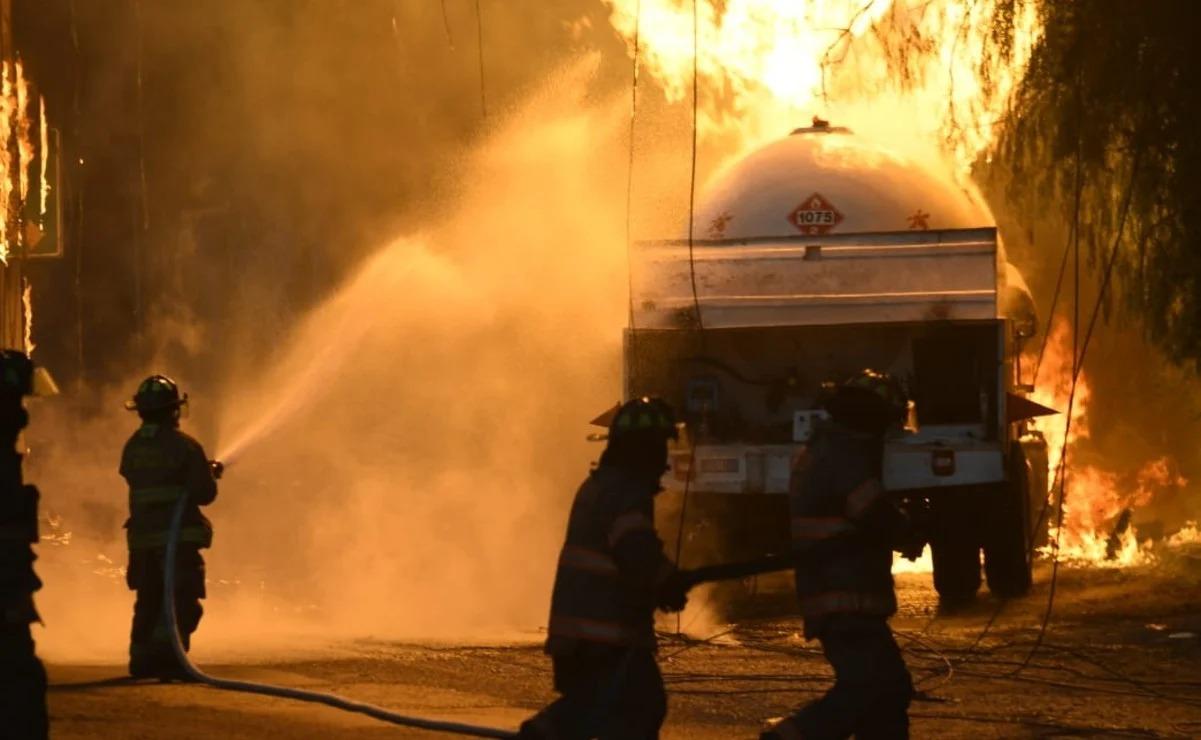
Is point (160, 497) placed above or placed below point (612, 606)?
above

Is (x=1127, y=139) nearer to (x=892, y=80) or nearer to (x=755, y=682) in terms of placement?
(x=892, y=80)

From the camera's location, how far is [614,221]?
835 inches

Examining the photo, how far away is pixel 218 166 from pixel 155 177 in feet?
6.15

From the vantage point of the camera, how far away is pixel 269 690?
988 cm

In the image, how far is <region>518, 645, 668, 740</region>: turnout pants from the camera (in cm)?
641

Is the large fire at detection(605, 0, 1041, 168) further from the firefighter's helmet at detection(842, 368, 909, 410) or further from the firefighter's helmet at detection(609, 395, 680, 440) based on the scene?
the firefighter's helmet at detection(609, 395, 680, 440)

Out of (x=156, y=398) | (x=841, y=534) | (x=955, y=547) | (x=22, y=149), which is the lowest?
(x=955, y=547)

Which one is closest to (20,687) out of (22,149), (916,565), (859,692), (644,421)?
(644,421)

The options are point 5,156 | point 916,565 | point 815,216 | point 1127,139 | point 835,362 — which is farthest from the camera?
point 916,565

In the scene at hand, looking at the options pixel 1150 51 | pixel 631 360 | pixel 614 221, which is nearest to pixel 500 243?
pixel 614 221

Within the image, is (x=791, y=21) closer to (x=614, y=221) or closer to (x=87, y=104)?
(x=614, y=221)

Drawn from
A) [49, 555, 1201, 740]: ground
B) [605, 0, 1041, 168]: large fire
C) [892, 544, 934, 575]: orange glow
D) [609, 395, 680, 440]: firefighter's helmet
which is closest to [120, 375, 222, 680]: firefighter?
[49, 555, 1201, 740]: ground

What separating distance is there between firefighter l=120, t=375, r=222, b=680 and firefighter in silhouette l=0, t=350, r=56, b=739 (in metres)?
4.09

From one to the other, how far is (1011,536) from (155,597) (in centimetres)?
653
